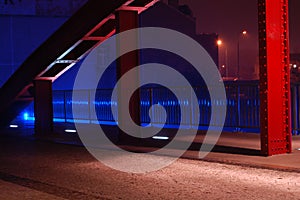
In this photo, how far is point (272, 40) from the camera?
1120 centimetres

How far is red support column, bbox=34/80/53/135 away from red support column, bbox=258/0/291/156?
906 cm

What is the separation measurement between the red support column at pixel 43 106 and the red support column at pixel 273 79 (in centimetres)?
906

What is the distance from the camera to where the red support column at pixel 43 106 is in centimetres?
1800

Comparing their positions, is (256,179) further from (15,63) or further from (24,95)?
(15,63)

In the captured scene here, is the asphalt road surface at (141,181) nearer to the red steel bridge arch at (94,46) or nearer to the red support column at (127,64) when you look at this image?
the red steel bridge arch at (94,46)

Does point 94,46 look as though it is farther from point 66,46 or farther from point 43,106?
point 43,106

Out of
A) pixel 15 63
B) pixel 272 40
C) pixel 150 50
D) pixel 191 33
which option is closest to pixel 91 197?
pixel 272 40

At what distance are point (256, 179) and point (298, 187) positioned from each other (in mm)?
896

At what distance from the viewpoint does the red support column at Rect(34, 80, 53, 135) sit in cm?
1800

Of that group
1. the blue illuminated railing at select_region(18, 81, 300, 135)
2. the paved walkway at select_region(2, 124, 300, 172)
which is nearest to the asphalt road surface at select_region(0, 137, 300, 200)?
the paved walkway at select_region(2, 124, 300, 172)

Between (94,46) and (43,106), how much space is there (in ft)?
9.80

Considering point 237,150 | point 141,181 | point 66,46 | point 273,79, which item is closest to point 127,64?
point 66,46

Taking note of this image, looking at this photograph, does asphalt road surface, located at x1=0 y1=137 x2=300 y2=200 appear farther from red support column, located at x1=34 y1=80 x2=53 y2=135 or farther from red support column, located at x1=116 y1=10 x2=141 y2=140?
red support column, located at x1=34 y1=80 x2=53 y2=135

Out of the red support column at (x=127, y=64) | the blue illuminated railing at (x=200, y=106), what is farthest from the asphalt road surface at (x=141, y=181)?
the blue illuminated railing at (x=200, y=106)
